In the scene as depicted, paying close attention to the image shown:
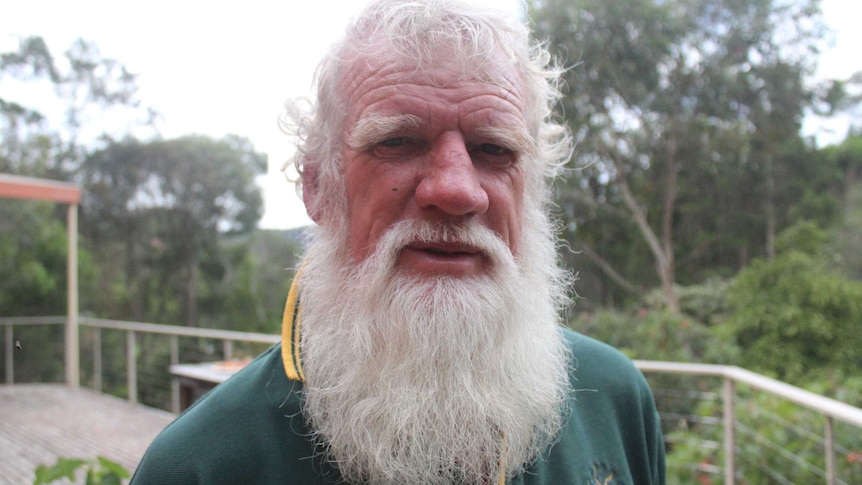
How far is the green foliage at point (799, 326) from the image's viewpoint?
22.4 feet

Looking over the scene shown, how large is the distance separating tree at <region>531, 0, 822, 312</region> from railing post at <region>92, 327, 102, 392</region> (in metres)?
7.62

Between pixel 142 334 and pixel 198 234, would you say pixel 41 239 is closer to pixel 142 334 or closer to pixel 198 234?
pixel 142 334

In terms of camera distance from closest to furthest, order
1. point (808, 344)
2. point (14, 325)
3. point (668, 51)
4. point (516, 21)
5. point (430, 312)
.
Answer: point (430, 312) < point (516, 21) < point (14, 325) < point (808, 344) < point (668, 51)

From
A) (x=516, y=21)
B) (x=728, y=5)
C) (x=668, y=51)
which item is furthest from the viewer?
(x=728, y=5)

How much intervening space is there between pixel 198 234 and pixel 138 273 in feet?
4.93

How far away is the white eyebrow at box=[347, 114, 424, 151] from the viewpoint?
988 mm

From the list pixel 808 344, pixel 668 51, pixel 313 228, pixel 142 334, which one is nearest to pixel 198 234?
pixel 142 334

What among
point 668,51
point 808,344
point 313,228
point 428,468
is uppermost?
point 668,51

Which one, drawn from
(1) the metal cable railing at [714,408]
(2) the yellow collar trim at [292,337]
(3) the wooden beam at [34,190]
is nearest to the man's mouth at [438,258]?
(2) the yellow collar trim at [292,337]

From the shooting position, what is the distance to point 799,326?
6.84 meters

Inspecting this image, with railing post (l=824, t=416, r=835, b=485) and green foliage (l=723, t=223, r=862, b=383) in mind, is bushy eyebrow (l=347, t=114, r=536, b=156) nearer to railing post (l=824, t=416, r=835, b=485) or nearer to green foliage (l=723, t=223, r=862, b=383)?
railing post (l=824, t=416, r=835, b=485)

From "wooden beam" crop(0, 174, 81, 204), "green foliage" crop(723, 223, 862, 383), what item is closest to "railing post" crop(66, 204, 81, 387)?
"wooden beam" crop(0, 174, 81, 204)

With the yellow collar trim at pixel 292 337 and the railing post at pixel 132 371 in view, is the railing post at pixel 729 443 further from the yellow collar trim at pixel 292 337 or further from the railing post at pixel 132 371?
the railing post at pixel 132 371

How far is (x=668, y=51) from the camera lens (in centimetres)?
1211
